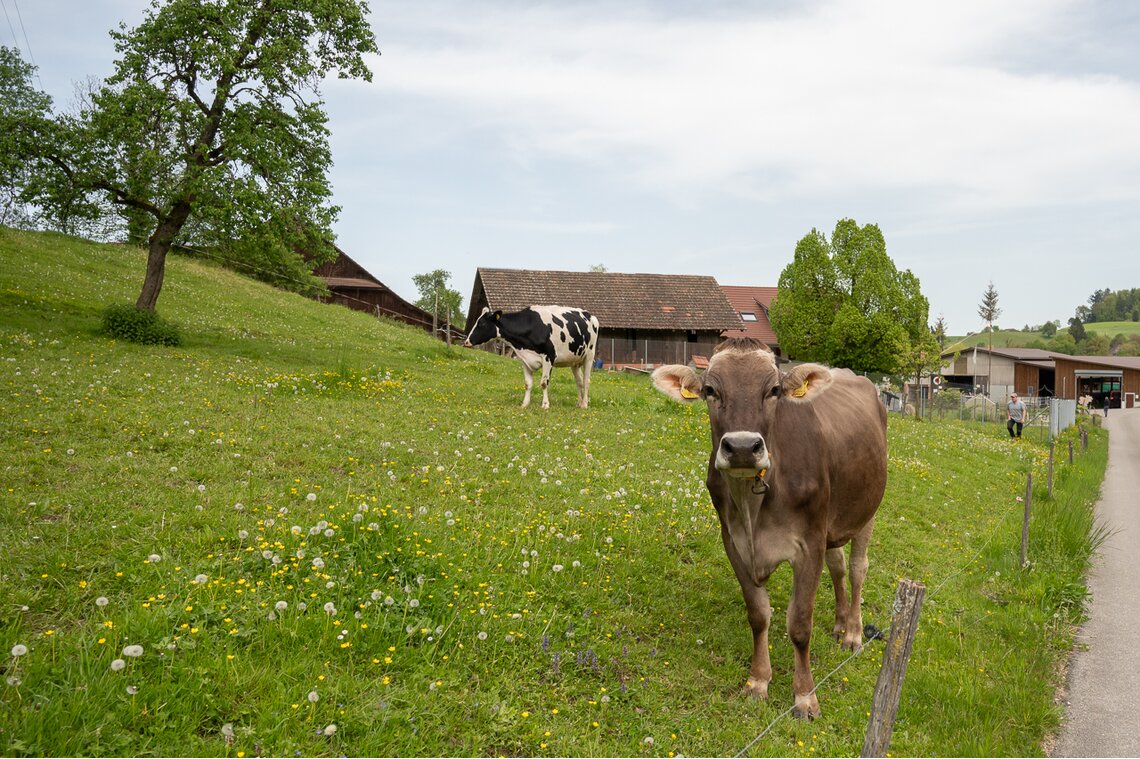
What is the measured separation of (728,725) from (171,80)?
2359 cm

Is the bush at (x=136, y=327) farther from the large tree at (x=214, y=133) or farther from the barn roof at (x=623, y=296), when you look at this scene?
the barn roof at (x=623, y=296)

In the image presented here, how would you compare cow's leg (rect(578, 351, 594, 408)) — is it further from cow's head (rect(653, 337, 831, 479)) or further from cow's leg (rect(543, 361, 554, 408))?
cow's head (rect(653, 337, 831, 479))

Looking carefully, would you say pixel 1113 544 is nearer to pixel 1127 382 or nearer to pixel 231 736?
pixel 231 736

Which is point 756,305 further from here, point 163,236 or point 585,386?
point 163,236

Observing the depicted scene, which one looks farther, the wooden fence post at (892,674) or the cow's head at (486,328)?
the cow's head at (486,328)

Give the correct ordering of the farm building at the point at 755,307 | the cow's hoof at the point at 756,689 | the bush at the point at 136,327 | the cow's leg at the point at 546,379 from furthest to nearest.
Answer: the farm building at the point at 755,307, the bush at the point at 136,327, the cow's leg at the point at 546,379, the cow's hoof at the point at 756,689

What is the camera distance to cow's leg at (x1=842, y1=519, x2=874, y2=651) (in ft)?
23.1

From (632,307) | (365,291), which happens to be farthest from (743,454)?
(365,291)

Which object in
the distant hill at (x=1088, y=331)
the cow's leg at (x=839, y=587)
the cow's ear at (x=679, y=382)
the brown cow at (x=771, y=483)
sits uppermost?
the distant hill at (x=1088, y=331)

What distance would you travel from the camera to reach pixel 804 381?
18.6 feet

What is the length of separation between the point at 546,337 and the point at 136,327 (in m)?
11.9

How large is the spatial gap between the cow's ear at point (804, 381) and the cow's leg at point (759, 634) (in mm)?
1570

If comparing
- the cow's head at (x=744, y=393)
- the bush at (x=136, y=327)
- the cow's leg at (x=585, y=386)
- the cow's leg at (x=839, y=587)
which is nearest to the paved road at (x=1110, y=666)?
the cow's leg at (x=839, y=587)

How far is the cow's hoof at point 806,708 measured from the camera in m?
5.56
